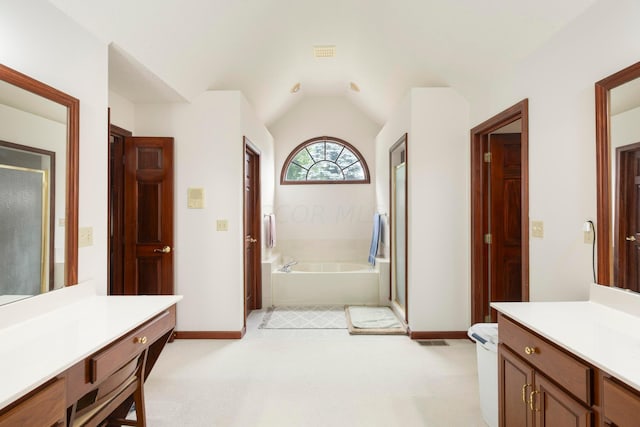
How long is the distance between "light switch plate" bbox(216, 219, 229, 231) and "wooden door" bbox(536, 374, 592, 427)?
2611 millimetres

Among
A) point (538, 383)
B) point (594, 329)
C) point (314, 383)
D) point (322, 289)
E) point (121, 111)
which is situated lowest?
point (314, 383)

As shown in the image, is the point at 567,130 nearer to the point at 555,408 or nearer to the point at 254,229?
the point at 555,408

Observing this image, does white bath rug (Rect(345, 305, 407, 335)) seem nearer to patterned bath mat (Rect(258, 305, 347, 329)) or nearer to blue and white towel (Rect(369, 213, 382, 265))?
patterned bath mat (Rect(258, 305, 347, 329))

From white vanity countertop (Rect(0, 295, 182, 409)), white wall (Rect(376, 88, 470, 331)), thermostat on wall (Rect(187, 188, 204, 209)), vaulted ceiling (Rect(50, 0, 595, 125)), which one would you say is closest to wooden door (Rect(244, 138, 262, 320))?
vaulted ceiling (Rect(50, 0, 595, 125))

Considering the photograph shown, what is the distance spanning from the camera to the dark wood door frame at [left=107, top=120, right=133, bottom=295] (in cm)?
299

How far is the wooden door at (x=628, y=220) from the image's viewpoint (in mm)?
1458

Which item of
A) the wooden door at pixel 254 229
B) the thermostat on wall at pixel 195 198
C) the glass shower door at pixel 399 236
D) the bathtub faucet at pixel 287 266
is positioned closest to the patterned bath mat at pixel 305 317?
the wooden door at pixel 254 229

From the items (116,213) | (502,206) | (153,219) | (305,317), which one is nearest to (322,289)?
(305,317)

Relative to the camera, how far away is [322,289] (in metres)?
4.26

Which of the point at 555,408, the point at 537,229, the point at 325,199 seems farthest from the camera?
the point at 325,199

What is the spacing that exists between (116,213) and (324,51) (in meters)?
2.65

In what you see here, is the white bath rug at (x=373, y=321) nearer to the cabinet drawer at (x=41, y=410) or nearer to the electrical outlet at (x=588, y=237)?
the electrical outlet at (x=588, y=237)

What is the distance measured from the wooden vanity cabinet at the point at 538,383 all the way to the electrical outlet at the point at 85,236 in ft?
7.35

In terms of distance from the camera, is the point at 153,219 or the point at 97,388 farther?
the point at 153,219
